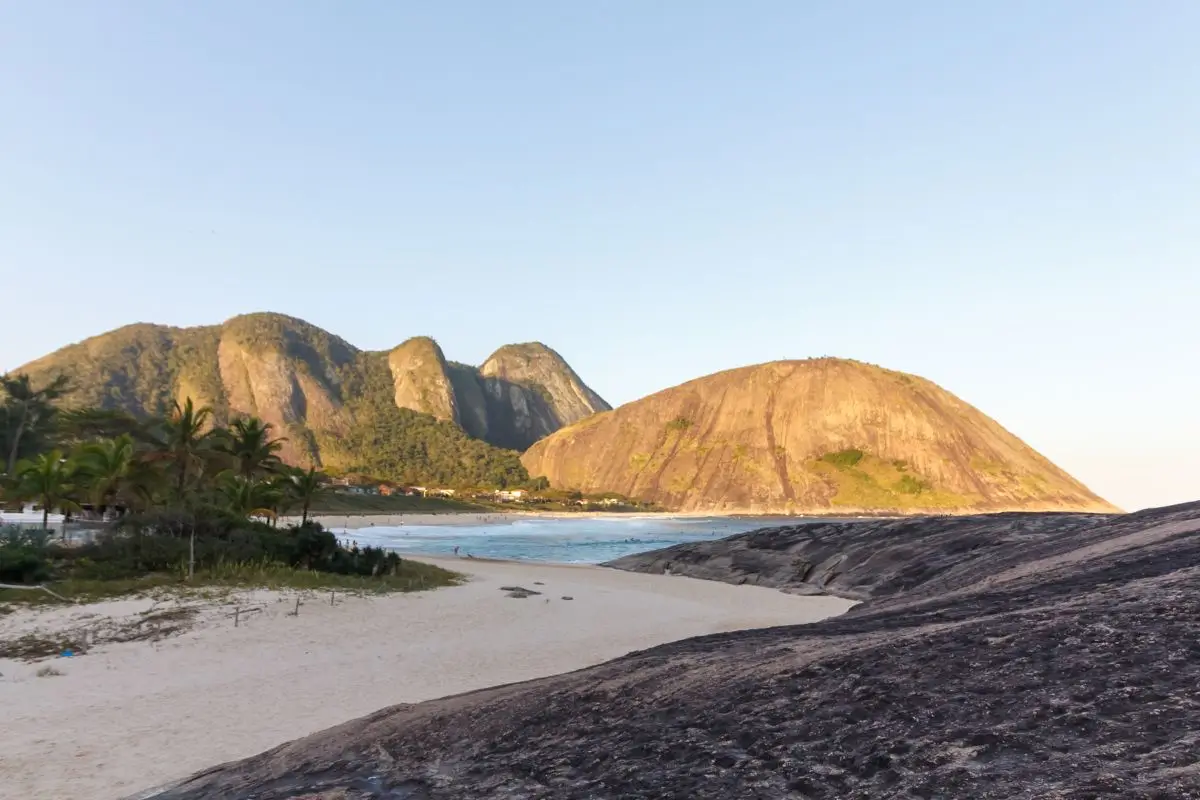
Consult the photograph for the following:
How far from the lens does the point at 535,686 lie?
6.43 metres

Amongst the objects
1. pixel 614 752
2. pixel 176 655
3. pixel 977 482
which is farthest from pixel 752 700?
pixel 977 482

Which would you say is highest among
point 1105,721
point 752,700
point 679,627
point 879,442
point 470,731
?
point 879,442

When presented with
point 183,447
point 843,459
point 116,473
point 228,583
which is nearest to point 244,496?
point 183,447

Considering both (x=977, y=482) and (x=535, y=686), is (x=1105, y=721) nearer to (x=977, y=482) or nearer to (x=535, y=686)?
(x=535, y=686)

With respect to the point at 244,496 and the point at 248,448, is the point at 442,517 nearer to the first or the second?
Answer: the point at 248,448

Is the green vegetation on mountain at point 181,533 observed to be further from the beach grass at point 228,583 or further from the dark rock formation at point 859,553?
the dark rock formation at point 859,553

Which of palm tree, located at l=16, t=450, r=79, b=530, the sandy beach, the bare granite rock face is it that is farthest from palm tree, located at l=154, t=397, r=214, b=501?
the sandy beach

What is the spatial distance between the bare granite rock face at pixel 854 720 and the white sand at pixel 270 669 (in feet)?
12.6

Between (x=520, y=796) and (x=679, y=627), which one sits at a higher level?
(x=520, y=796)

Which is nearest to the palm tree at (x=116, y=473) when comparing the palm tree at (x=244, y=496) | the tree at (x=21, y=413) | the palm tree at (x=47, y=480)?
the palm tree at (x=47, y=480)

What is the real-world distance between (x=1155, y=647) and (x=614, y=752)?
3057mm

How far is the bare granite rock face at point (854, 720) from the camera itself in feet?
9.72

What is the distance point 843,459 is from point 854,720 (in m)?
187

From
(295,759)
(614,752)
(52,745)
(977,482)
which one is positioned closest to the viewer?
(614,752)
